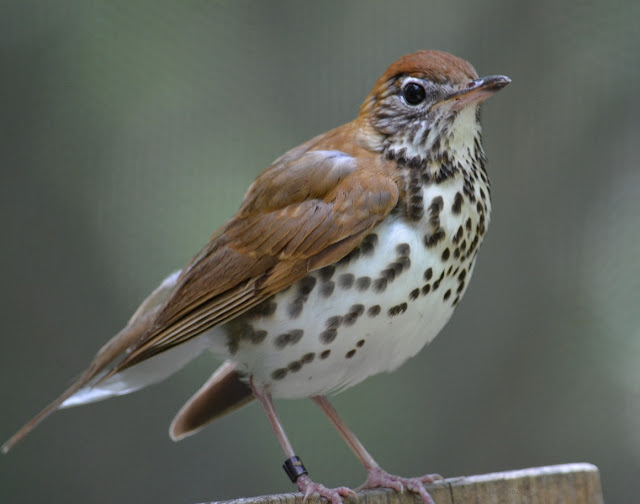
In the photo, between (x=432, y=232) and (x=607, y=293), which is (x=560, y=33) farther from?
(x=432, y=232)

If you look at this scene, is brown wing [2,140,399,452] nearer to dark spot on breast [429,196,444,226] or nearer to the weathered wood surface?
dark spot on breast [429,196,444,226]

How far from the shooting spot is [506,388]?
5.23 m

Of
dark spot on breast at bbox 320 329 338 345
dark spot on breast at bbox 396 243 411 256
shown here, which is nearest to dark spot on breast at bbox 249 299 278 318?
dark spot on breast at bbox 320 329 338 345

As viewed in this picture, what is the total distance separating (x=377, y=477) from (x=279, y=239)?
0.87 meters

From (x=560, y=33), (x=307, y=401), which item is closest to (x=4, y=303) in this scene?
(x=307, y=401)

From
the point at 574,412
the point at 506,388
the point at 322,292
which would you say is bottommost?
the point at 574,412

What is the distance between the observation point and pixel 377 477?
3.10 meters

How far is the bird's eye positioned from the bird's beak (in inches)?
3.4

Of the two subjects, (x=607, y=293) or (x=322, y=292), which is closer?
(x=322, y=292)

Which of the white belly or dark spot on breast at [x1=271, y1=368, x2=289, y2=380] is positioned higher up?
the white belly

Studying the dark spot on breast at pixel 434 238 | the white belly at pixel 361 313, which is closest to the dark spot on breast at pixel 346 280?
the white belly at pixel 361 313

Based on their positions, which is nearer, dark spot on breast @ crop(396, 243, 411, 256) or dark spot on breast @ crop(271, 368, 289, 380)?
dark spot on breast @ crop(396, 243, 411, 256)

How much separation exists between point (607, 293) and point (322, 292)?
2907mm

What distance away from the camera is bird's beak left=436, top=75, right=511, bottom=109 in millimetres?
2828
